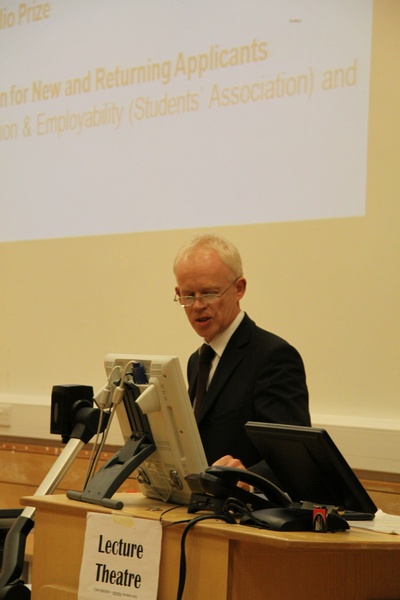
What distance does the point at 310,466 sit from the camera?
201cm

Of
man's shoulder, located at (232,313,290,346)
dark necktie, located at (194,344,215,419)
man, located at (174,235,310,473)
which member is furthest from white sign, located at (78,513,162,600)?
man's shoulder, located at (232,313,290,346)

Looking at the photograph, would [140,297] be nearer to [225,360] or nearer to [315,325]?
[315,325]

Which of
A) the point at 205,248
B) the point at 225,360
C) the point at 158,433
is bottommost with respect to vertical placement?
the point at 158,433

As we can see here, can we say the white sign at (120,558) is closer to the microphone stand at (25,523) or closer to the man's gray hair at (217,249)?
the microphone stand at (25,523)

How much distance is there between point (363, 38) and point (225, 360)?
Result: 1734 mm

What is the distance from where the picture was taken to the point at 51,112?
5066mm

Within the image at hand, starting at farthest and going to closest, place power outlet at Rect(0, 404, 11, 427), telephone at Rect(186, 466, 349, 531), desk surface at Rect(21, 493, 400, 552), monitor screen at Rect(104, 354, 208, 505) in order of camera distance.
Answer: power outlet at Rect(0, 404, 11, 427) → monitor screen at Rect(104, 354, 208, 505) → telephone at Rect(186, 466, 349, 531) → desk surface at Rect(21, 493, 400, 552)

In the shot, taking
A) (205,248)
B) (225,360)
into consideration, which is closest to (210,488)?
(225,360)

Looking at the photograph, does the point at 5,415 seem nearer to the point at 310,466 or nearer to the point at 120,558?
the point at 120,558

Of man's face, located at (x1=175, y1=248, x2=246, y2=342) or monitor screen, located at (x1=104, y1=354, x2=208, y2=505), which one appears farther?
man's face, located at (x1=175, y1=248, x2=246, y2=342)

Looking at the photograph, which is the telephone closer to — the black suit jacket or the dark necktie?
the black suit jacket

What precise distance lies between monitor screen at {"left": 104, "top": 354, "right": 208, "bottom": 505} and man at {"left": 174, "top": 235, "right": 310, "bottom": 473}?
0.37m

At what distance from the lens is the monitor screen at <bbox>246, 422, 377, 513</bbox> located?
6.33 ft

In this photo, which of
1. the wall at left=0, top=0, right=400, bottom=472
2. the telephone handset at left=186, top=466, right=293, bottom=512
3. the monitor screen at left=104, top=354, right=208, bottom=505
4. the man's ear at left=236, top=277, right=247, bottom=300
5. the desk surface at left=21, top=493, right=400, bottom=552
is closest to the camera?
the desk surface at left=21, top=493, right=400, bottom=552
